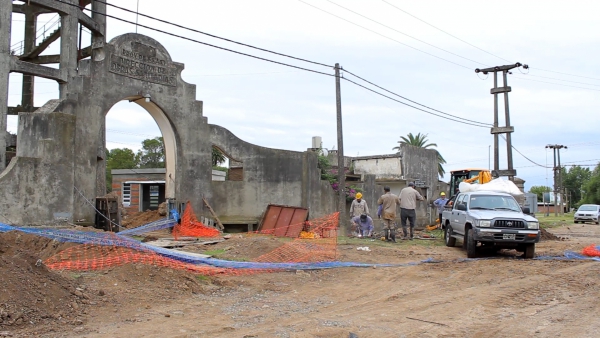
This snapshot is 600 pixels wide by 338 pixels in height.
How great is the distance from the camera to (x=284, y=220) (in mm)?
20609

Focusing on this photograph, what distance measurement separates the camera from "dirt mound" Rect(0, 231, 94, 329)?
267 inches

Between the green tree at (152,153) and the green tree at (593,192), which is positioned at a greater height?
Answer: the green tree at (152,153)

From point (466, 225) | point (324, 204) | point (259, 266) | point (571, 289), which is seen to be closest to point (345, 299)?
point (259, 266)

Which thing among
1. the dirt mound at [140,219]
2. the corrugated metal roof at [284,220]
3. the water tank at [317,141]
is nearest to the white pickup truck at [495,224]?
the corrugated metal roof at [284,220]

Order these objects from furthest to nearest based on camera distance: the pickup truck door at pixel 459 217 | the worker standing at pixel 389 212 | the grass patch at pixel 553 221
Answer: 1. the grass patch at pixel 553 221
2. the worker standing at pixel 389 212
3. the pickup truck door at pixel 459 217

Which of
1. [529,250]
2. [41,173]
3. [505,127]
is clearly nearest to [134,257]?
[41,173]

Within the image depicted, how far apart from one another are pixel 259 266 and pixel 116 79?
32.2 feet

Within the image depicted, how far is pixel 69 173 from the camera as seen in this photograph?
16.4 m

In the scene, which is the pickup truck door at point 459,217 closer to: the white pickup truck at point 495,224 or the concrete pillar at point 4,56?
the white pickup truck at point 495,224

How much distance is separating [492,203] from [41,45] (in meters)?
30.4

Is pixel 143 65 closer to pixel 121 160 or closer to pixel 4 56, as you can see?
pixel 4 56

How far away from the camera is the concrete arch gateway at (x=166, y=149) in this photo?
15844 mm

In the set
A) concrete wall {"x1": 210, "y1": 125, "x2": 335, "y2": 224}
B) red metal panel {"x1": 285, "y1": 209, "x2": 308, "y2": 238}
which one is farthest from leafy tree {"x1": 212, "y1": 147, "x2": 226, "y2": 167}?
red metal panel {"x1": 285, "y1": 209, "x2": 308, "y2": 238}

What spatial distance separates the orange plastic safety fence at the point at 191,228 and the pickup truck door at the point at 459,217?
7618 mm
